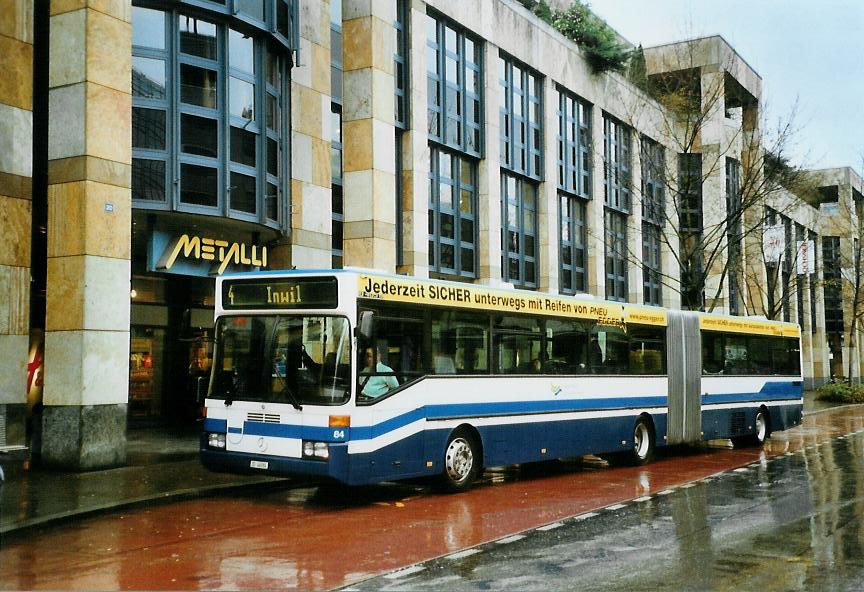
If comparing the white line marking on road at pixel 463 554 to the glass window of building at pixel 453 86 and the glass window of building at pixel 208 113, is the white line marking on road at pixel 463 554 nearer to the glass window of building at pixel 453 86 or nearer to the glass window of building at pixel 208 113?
the glass window of building at pixel 208 113

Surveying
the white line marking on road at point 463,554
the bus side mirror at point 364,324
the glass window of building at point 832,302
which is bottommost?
the white line marking on road at point 463,554

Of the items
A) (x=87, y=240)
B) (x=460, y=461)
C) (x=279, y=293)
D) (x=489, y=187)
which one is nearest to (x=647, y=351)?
(x=460, y=461)

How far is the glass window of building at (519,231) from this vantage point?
99.9ft

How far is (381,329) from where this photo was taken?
39.5 feet

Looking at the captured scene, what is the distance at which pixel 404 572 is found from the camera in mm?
8008

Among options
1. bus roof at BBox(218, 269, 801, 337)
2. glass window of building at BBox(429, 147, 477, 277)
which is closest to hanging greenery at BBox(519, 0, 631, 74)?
glass window of building at BBox(429, 147, 477, 277)

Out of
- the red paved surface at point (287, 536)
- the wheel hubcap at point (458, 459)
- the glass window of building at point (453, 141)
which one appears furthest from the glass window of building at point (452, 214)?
the wheel hubcap at point (458, 459)

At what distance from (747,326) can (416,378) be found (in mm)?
11979

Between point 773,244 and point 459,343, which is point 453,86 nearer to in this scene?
point 459,343

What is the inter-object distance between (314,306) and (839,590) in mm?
6854

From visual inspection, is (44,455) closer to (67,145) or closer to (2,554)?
(67,145)

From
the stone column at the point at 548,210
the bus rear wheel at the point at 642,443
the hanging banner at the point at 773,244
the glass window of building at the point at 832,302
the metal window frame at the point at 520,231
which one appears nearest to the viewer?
the bus rear wheel at the point at 642,443

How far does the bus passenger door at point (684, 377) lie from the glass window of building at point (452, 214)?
29.4 feet

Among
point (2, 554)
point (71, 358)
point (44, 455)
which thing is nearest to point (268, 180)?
point (71, 358)
